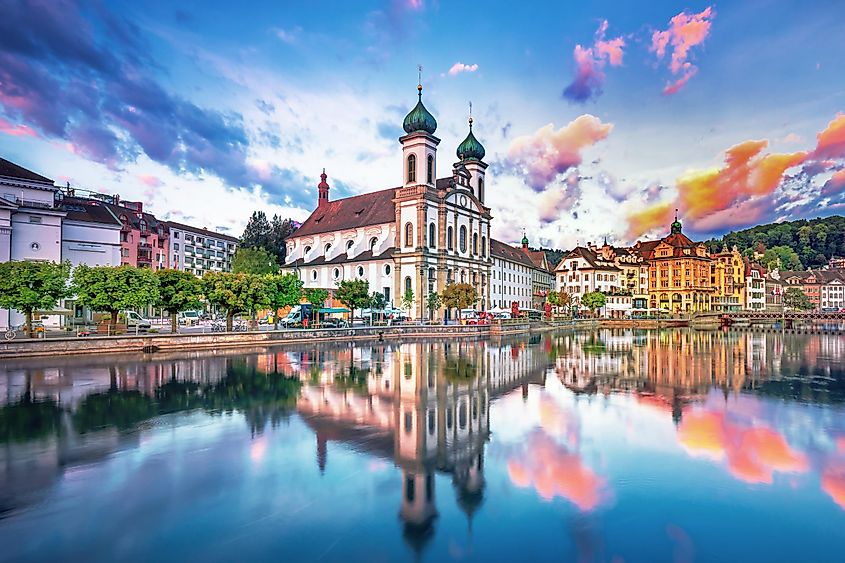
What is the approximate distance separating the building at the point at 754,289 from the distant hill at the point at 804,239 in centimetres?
4047

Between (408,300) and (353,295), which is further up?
(353,295)

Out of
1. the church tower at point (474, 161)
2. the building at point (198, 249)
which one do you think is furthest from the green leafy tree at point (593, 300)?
the building at point (198, 249)

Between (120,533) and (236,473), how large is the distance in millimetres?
2721

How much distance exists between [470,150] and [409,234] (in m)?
19.6

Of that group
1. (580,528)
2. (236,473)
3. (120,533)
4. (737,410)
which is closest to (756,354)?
(737,410)

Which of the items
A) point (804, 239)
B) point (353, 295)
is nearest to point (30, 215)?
point (353, 295)

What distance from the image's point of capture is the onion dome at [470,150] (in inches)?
2977

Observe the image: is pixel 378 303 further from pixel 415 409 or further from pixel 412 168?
pixel 415 409


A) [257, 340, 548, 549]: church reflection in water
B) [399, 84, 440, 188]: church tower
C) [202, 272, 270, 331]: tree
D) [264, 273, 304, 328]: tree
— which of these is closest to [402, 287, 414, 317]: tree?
[399, 84, 440, 188]: church tower

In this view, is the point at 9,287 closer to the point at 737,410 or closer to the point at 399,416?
the point at 399,416

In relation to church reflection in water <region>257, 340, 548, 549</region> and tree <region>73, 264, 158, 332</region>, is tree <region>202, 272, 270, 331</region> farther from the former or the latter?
church reflection in water <region>257, 340, 548, 549</region>

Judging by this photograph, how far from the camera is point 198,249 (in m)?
90.6

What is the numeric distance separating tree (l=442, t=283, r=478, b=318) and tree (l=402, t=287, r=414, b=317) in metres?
4.60

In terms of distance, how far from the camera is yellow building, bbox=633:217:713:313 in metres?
102
